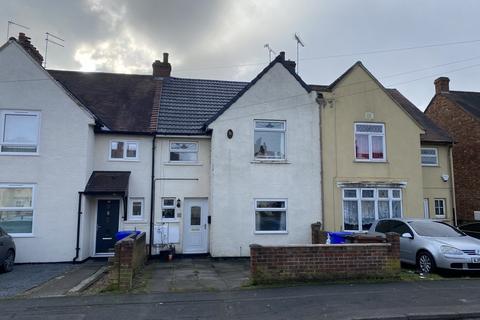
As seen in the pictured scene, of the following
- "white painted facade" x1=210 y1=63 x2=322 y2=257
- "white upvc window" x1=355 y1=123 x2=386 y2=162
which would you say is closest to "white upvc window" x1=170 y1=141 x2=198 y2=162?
"white painted facade" x1=210 y1=63 x2=322 y2=257

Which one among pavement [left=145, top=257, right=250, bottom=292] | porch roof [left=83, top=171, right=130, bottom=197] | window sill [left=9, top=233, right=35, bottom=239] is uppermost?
porch roof [left=83, top=171, right=130, bottom=197]

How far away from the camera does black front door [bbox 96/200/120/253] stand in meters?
15.3

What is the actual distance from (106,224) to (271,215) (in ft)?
21.2

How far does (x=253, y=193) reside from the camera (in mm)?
15109

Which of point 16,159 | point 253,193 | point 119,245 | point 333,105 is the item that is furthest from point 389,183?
point 16,159

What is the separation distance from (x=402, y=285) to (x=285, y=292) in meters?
3.00

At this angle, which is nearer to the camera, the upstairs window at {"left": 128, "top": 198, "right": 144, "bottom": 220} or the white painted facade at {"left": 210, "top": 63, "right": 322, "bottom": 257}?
Result: the white painted facade at {"left": 210, "top": 63, "right": 322, "bottom": 257}

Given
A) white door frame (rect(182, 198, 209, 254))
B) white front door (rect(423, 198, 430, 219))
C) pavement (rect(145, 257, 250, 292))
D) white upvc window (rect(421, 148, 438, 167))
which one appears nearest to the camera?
pavement (rect(145, 257, 250, 292))

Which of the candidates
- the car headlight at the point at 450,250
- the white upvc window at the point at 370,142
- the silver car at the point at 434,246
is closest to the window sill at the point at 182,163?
the white upvc window at the point at 370,142

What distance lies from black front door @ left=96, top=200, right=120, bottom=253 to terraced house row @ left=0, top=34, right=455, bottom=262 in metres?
0.04

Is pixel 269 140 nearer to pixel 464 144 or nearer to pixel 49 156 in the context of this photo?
pixel 49 156

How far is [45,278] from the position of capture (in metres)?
11.1

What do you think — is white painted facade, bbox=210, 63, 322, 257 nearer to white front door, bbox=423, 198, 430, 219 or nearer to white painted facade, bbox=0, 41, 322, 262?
white painted facade, bbox=0, 41, 322, 262

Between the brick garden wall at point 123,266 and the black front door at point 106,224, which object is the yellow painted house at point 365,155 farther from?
the brick garden wall at point 123,266
